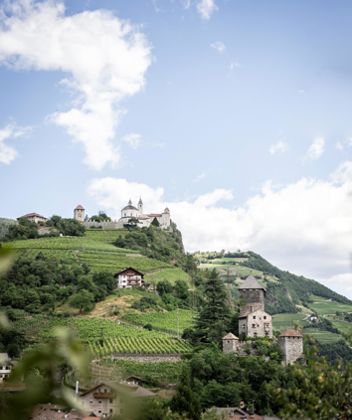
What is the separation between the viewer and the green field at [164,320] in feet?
219

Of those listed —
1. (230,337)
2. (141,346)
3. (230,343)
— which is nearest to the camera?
(230,343)

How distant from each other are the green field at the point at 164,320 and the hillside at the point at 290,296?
97.8 feet

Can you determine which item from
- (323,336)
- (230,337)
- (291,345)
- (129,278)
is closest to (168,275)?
(129,278)

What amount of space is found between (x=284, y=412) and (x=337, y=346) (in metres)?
85.4

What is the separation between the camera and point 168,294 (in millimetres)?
78875

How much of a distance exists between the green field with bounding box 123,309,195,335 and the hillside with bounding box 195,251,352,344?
29811 mm

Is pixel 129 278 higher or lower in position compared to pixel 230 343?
higher

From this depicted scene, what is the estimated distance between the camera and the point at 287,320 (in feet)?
387

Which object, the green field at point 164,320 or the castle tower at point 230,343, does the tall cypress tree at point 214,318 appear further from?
the green field at point 164,320

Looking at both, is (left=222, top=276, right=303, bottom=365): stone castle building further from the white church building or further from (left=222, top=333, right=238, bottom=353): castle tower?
the white church building

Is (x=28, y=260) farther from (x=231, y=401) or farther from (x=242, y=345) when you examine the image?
(x=231, y=401)

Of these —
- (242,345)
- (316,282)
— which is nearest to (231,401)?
(242,345)

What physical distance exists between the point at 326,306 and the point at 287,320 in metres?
30.4

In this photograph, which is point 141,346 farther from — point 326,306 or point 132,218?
point 326,306
